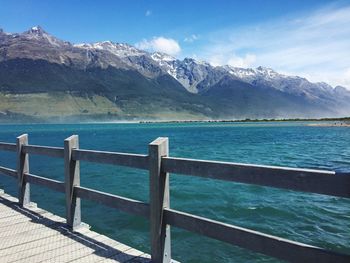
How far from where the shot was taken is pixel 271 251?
3951 mm

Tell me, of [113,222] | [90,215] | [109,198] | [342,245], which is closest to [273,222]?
[342,245]

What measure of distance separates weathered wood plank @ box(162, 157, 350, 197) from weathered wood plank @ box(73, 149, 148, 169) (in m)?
0.48

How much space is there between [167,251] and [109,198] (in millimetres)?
1442

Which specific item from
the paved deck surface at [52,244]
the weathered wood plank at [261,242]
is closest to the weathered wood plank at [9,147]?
the paved deck surface at [52,244]

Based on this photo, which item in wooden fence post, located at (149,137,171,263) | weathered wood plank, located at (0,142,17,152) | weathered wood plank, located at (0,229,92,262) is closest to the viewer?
wooden fence post, located at (149,137,171,263)

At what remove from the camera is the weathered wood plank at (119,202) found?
550 cm

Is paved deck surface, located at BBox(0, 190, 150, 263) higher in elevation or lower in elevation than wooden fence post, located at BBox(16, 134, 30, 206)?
lower

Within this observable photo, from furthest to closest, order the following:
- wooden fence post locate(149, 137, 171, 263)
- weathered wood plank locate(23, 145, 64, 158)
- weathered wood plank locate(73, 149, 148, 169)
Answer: weathered wood plank locate(23, 145, 64, 158)
weathered wood plank locate(73, 149, 148, 169)
wooden fence post locate(149, 137, 171, 263)

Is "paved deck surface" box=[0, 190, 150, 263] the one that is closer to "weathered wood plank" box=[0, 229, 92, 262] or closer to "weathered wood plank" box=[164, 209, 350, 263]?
"weathered wood plank" box=[0, 229, 92, 262]

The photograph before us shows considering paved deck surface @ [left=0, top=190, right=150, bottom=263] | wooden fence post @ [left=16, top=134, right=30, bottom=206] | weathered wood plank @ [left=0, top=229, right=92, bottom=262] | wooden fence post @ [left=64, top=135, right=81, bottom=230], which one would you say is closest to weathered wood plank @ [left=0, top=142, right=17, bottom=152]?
wooden fence post @ [left=16, top=134, right=30, bottom=206]

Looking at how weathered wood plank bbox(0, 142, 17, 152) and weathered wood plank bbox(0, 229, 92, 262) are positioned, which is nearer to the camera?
weathered wood plank bbox(0, 229, 92, 262)

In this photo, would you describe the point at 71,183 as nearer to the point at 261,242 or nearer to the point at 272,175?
the point at 261,242

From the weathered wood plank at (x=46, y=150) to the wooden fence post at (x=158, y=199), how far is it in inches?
112

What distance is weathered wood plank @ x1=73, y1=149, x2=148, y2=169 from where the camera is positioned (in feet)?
18.0
